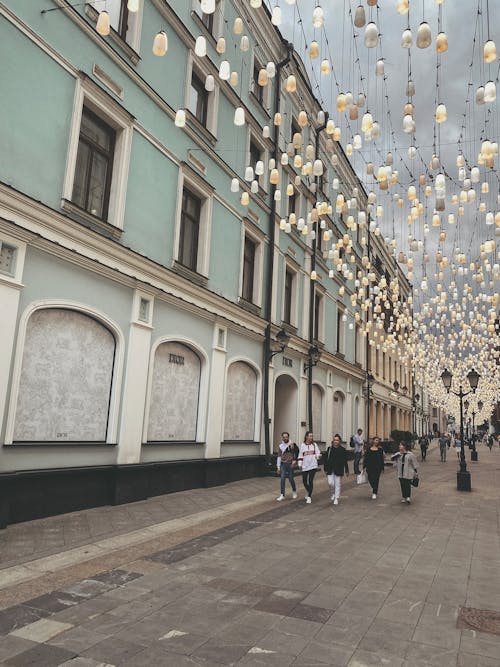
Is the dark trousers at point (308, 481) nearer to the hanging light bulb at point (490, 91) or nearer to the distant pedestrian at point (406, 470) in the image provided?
the distant pedestrian at point (406, 470)

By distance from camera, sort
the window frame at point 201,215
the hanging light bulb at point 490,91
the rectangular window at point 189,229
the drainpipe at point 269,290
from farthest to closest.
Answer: the drainpipe at point 269,290, the rectangular window at point 189,229, the window frame at point 201,215, the hanging light bulb at point 490,91

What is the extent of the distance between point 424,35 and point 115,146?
756 cm

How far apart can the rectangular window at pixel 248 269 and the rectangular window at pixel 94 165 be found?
6796mm

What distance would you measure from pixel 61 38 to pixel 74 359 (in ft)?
21.2

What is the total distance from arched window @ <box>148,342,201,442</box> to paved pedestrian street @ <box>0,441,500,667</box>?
7.72ft

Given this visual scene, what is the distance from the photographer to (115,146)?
11.5 metres

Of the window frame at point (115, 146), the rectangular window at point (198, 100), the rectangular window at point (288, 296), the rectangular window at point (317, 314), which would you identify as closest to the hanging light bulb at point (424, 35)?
the window frame at point (115, 146)

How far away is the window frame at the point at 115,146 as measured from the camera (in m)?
9.88

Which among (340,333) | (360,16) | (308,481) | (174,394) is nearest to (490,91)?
(360,16)

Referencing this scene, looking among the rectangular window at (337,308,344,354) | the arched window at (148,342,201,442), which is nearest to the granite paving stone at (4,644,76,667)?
the arched window at (148,342,201,442)

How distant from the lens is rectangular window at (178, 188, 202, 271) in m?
14.0

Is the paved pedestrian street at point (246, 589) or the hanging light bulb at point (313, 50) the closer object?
the paved pedestrian street at point (246, 589)

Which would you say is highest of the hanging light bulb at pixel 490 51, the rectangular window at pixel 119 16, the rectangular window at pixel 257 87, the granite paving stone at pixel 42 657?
the rectangular window at pixel 257 87

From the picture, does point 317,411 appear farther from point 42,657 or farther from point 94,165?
point 42,657
